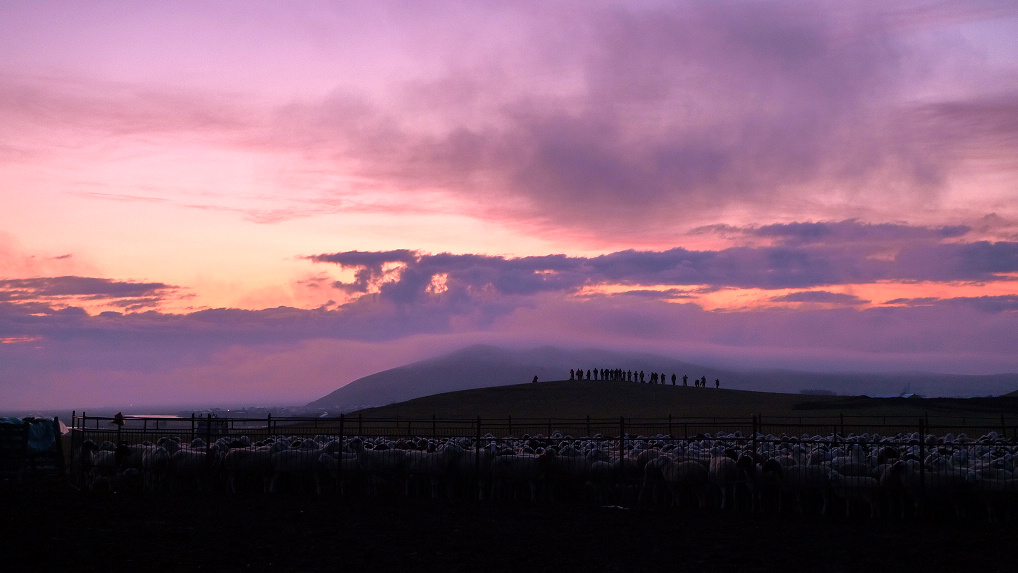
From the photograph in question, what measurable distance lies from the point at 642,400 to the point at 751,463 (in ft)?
203

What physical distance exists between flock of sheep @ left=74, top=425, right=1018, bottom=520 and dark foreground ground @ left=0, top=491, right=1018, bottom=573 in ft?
2.70

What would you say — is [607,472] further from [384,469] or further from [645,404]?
[645,404]

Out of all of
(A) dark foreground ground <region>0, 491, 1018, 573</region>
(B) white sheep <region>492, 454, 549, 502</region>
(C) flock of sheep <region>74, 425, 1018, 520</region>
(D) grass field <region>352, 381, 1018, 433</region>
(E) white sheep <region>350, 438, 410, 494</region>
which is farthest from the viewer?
(D) grass field <region>352, 381, 1018, 433</region>

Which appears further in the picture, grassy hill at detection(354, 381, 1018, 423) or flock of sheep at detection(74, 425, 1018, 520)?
grassy hill at detection(354, 381, 1018, 423)

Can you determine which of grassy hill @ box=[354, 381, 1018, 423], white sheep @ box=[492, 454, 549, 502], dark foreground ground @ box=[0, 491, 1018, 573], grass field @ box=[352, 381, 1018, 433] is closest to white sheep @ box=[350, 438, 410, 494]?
dark foreground ground @ box=[0, 491, 1018, 573]

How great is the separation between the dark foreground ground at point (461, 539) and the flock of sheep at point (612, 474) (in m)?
0.82

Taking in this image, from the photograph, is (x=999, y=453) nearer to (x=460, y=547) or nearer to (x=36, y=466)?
(x=460, y=547)

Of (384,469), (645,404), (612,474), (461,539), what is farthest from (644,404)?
(461,539)

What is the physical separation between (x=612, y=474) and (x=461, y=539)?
256 inches

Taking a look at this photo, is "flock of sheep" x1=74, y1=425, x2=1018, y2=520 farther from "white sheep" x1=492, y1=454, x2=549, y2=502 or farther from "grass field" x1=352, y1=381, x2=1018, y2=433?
"grass field" x1=352, y1=381, x2=1018, y2=433

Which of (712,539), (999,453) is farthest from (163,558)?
(999,453)

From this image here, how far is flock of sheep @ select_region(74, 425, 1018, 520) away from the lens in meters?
18.0

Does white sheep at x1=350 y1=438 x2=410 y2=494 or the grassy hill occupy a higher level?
white sheep at x1=350 y1=438 x2=410 y2=494

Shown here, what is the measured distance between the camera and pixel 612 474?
2052 cm
